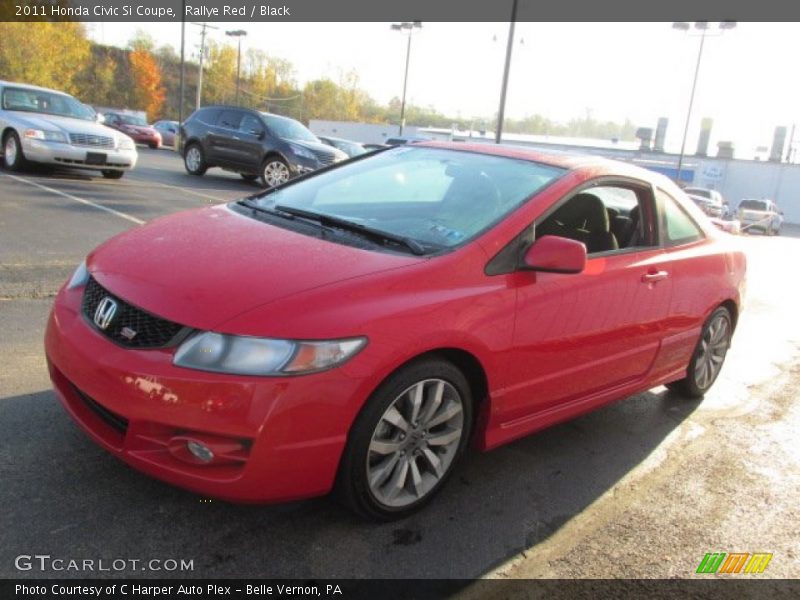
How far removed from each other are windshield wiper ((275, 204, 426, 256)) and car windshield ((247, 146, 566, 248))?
0.13 ft

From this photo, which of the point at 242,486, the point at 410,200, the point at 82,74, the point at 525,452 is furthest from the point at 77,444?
the point at 82,74

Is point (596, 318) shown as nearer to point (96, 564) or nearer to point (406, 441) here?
point (406, 441)

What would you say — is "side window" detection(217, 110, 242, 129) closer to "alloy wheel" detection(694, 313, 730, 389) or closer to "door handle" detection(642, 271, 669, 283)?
"alloy wheel" detection(694, 313, 730, 389)

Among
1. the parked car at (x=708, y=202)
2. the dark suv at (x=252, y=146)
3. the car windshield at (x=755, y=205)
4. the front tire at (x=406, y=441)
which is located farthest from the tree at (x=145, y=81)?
the front tire at (x=406, y=441)

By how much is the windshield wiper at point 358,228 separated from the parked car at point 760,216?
99.8 feet

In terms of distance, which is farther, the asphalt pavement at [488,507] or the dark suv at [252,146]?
the dark suv at [252,146]

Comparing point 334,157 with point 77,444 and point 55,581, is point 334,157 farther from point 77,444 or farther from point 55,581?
point 55,581

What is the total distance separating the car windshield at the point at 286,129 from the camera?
1493 centimetres

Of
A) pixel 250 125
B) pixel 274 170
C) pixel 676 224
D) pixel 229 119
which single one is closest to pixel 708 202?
pixel 274 170

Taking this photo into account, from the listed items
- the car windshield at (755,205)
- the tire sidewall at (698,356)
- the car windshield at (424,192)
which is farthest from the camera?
the car windshield at (755,205)

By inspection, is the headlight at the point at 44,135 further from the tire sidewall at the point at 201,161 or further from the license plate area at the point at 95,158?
the tire sidewall at the point at 201,161

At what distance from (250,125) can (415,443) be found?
44.3 ft

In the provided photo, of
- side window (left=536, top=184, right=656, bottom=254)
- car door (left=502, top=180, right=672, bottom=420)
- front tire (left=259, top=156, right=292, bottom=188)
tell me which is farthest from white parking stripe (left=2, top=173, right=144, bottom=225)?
car door (left=502, top=180, right=672, bottom=420)

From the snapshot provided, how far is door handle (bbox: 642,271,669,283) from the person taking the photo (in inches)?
147
